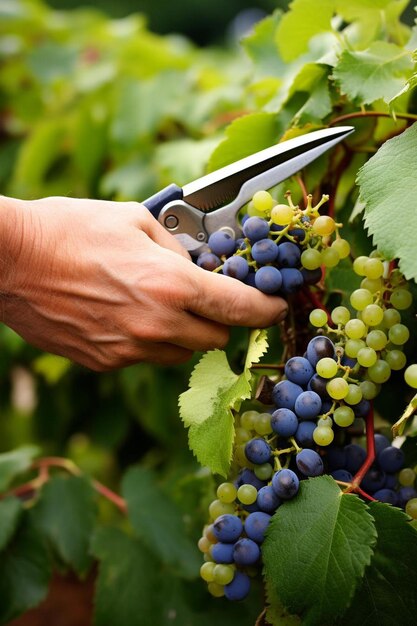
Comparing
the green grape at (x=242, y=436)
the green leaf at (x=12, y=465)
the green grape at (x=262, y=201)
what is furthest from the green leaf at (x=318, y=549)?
the green leaf at (x=12, y=465)

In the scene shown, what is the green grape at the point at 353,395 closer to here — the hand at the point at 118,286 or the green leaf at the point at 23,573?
the hand at the point at 118,286

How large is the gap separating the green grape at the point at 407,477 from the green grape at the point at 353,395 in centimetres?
14

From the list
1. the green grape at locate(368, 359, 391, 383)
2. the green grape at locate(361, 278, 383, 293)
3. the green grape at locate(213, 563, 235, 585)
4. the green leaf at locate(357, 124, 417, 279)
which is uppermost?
the green leaf at locate(357, 124, 417, 279)

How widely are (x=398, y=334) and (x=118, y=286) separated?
32 cm

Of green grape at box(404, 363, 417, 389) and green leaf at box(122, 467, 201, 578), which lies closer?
green grape at box(404, 363, 417, 389)

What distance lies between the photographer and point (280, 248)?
85cm

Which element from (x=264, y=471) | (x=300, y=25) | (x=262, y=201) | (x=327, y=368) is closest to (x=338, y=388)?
(x=327, y=368)

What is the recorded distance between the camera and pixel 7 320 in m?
0.95

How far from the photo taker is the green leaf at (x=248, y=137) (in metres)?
1.06

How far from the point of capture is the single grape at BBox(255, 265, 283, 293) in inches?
33.5

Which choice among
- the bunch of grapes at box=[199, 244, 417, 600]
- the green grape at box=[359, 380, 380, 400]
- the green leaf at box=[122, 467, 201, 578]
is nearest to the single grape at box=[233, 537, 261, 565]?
the bunch of grapes at box=[199, 244, 417, 600]

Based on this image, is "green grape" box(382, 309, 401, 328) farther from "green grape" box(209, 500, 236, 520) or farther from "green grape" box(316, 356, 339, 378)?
"green grape" box(209, 500, 236, 520)

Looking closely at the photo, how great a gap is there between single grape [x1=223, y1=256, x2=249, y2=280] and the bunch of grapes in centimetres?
9

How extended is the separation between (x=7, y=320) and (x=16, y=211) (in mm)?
159
